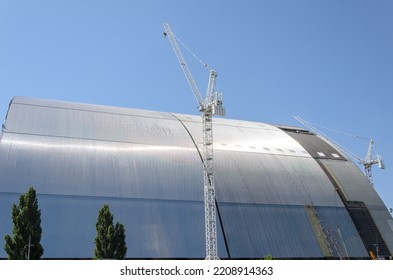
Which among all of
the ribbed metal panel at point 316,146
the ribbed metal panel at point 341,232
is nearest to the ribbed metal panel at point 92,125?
the ribbed metal panel at point 341,232

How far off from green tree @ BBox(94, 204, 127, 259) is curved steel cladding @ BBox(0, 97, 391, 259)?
5972 mm

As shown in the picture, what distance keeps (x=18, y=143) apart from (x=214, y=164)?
87.5 feet

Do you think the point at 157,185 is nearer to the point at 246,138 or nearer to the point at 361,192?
the point at 246,138

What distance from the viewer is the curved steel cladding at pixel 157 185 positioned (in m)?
52.4

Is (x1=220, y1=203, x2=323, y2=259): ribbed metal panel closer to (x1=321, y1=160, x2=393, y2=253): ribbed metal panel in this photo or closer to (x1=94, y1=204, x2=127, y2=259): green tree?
(x1=321, y1=160, x2=393, y2=253): ribbed metal panel

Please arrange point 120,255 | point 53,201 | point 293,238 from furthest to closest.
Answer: point 293,238, point 53,201, point 120,255

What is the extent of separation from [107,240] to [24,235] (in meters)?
7.77

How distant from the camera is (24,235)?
40.6 metres

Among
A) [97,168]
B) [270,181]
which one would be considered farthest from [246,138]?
[97,168]

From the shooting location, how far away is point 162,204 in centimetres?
5697

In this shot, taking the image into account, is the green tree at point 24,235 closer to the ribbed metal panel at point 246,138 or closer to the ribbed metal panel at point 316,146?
the ribbed metal panel at point 246,138

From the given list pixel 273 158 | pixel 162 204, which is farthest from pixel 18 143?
pixel 273 158
